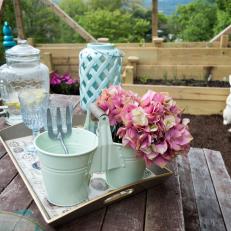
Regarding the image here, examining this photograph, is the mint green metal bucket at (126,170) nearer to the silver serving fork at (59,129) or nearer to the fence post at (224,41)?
the silver serving fork at (59,129)

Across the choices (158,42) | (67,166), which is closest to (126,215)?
(67,166)

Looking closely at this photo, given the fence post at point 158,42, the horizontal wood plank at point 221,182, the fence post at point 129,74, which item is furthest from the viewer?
the fence post at point 158,42

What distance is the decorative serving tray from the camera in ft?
2.29

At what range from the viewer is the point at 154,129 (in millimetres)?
703

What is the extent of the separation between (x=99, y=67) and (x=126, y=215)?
0.69 meters

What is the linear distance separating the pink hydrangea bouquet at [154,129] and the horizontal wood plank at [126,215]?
0.39 ft

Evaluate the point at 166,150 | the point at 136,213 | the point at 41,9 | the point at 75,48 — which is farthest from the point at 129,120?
the point at 41,9

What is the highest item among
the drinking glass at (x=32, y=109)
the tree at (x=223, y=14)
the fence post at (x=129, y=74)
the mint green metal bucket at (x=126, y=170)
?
the tree at (x=223, y=14)

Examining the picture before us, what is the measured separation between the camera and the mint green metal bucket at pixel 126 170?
0.76 m

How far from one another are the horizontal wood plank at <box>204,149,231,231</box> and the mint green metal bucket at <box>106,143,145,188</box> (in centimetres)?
67

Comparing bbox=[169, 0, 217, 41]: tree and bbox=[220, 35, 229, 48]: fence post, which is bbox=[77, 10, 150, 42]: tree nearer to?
bbox=[169, 0, 217, 41]: tree

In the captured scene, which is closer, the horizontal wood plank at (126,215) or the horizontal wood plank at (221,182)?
the horizontal wood plank at (126,215)

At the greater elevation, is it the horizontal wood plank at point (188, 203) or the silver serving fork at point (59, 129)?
the silver serving fork at point (59, 129)

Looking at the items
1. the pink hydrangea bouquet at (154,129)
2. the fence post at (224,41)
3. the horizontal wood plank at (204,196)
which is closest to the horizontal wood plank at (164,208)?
the pink hydrangea bouquet at (154,129)
